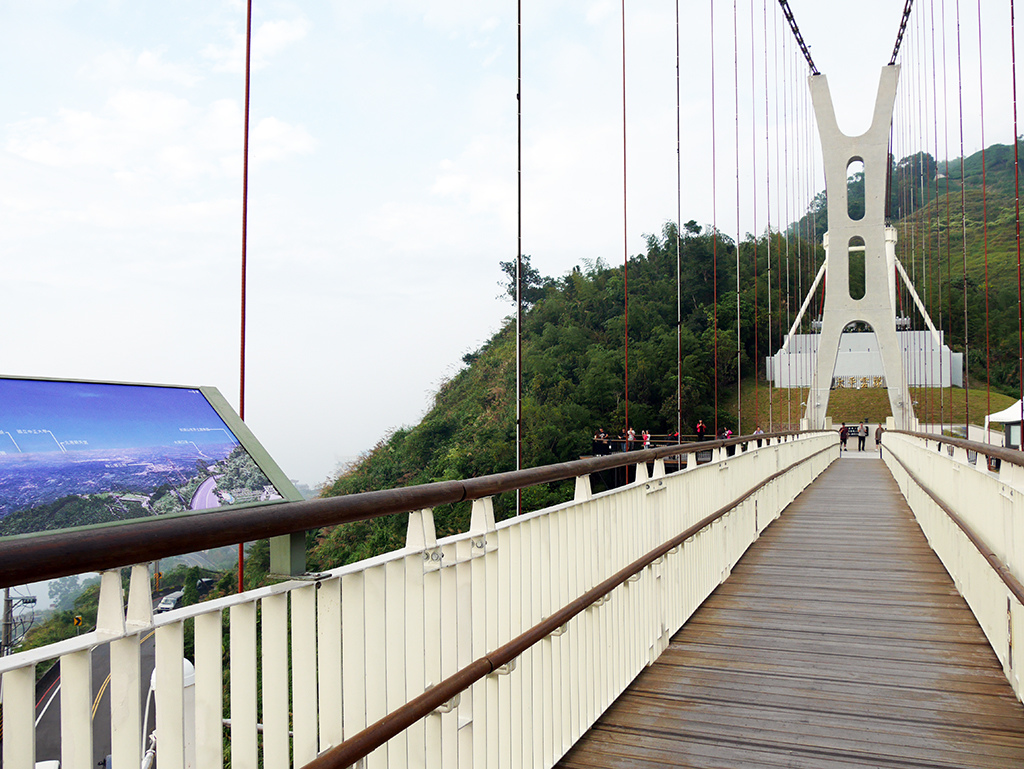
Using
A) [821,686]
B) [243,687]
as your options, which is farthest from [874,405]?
[243,687]

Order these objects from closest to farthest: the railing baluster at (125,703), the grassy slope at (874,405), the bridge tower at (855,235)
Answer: the railing baluster at (125,703), the bridge tower at (855,235), the grassy slope at (874,405)

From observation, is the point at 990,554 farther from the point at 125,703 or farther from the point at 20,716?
the point at 20,716

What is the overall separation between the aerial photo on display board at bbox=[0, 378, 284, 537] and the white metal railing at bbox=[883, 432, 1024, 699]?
2855mm

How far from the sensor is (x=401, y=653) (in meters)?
1.79

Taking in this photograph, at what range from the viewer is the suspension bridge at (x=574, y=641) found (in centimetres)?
116

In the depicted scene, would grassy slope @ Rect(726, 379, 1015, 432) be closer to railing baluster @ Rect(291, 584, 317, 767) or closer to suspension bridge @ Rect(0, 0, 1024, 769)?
suspension bridge @ Rect(0, 0, 1024, 769)

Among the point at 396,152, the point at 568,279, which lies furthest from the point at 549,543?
the point at 568,279

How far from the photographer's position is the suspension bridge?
1.16 m

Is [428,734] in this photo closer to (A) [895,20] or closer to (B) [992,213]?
(A) [895,20]

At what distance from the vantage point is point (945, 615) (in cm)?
489

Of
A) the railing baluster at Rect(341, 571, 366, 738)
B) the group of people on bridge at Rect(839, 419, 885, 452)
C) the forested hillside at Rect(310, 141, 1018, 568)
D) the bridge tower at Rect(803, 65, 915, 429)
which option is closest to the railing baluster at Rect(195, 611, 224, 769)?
the railing baluster at Rect(341, 571, 366, 738)

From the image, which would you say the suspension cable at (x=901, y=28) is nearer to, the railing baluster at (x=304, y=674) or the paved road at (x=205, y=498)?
the paved road at (x=205, y=498)

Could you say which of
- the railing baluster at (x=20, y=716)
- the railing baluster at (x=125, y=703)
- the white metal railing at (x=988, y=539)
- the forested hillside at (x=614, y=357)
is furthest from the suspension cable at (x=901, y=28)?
the railing baluster at (x=20, y=716)

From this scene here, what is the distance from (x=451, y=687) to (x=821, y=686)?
2.33 metres
